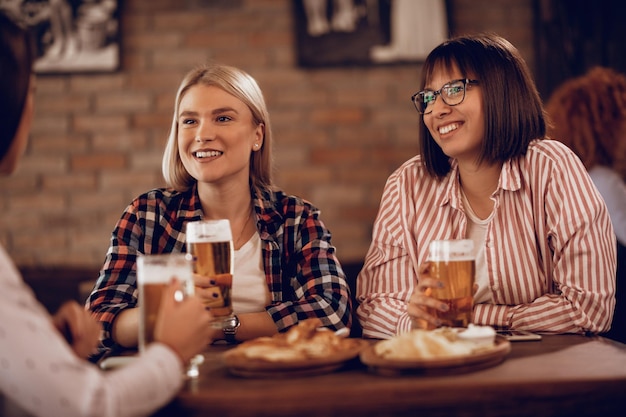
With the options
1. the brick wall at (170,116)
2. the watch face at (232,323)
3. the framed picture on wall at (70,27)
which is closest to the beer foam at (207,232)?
the watch face at (232,323)

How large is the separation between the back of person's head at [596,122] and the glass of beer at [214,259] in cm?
187

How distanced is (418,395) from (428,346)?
0.43 ft

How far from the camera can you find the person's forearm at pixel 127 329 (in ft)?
5.48

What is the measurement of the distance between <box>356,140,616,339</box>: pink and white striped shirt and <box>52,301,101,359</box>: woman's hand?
76 cm

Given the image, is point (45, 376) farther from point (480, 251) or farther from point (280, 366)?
point (480, 251)

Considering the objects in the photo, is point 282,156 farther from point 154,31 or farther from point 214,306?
point 214,306

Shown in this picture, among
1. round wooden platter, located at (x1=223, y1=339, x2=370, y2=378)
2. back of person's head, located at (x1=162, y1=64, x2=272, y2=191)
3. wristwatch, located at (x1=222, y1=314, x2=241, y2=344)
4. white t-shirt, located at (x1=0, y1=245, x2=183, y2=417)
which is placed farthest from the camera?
back of person's head, located at (x1=162, y1=64, x2=272, y2=191)

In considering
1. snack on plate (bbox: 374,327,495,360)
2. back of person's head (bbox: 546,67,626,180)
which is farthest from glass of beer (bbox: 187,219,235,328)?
back of person's head (bbox: 546,67,626,180)

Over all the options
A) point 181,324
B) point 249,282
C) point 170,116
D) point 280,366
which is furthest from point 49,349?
point 170,116

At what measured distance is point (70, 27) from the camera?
3.63m

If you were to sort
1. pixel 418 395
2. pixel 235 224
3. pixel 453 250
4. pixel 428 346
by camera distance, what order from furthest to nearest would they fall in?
pixel 235 224 → pixel 453 250 → pixel 428 346 → pixel 418 395

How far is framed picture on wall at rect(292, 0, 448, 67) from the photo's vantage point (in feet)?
11.9

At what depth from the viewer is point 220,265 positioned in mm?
1501

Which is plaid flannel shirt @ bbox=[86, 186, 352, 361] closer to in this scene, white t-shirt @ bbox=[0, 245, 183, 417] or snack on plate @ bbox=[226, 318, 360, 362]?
snack on plate @ bbox=[226, 318, 360, 362]
